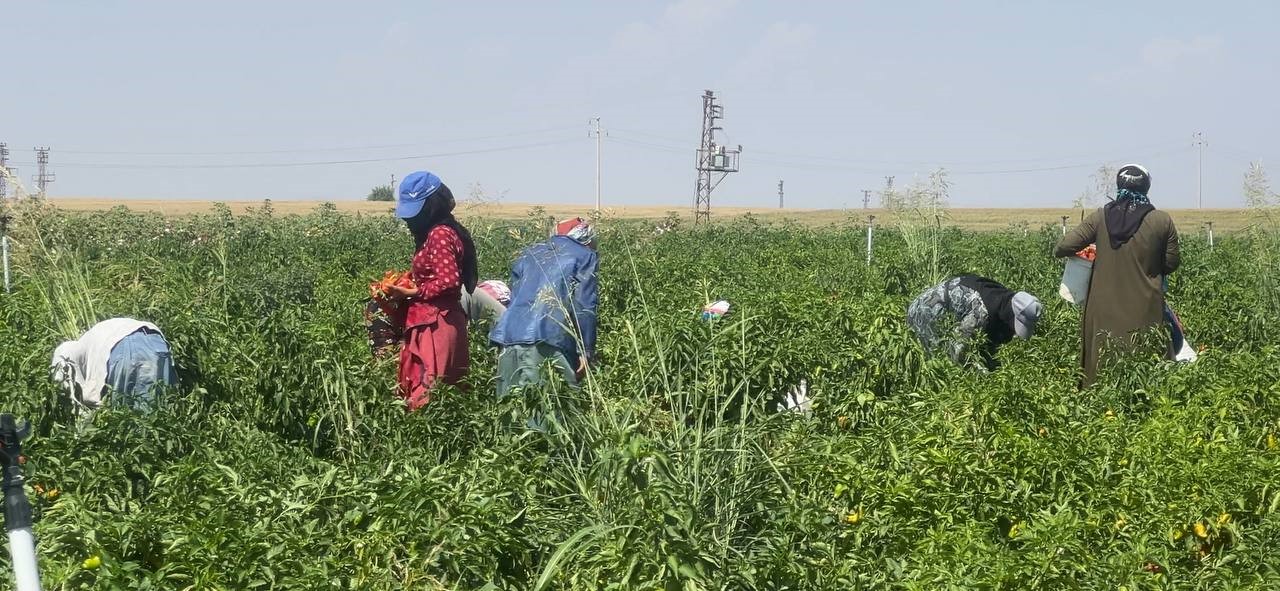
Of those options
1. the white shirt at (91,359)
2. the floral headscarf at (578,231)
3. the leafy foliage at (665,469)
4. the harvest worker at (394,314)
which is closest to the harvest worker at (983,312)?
the leafy foliage at (665,469)

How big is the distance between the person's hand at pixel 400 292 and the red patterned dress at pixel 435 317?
0.15 feet

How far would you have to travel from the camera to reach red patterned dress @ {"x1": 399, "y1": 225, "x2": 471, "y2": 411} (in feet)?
20.1

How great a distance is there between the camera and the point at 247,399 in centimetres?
559

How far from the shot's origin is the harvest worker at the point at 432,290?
6.13m

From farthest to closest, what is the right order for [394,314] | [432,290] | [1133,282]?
1. [1133,282]
2. [394,314]
3. [432,290]

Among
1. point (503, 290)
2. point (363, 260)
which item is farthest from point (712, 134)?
point (503, 290)

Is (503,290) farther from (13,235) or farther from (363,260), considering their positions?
(363,260)

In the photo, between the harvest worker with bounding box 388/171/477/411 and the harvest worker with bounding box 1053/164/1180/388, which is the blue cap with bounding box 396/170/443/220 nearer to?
the harvest worker with bounding box 388/171/477/411

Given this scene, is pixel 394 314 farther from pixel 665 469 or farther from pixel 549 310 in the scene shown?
pixel 665 469

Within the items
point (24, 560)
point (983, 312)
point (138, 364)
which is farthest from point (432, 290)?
point (24, 560)

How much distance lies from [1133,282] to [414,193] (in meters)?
3.67

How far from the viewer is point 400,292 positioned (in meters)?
6.13

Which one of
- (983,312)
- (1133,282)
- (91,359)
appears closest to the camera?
(91,359)

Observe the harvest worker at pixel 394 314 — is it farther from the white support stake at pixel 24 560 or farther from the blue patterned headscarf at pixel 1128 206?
the white support stake at pixel 24 560
